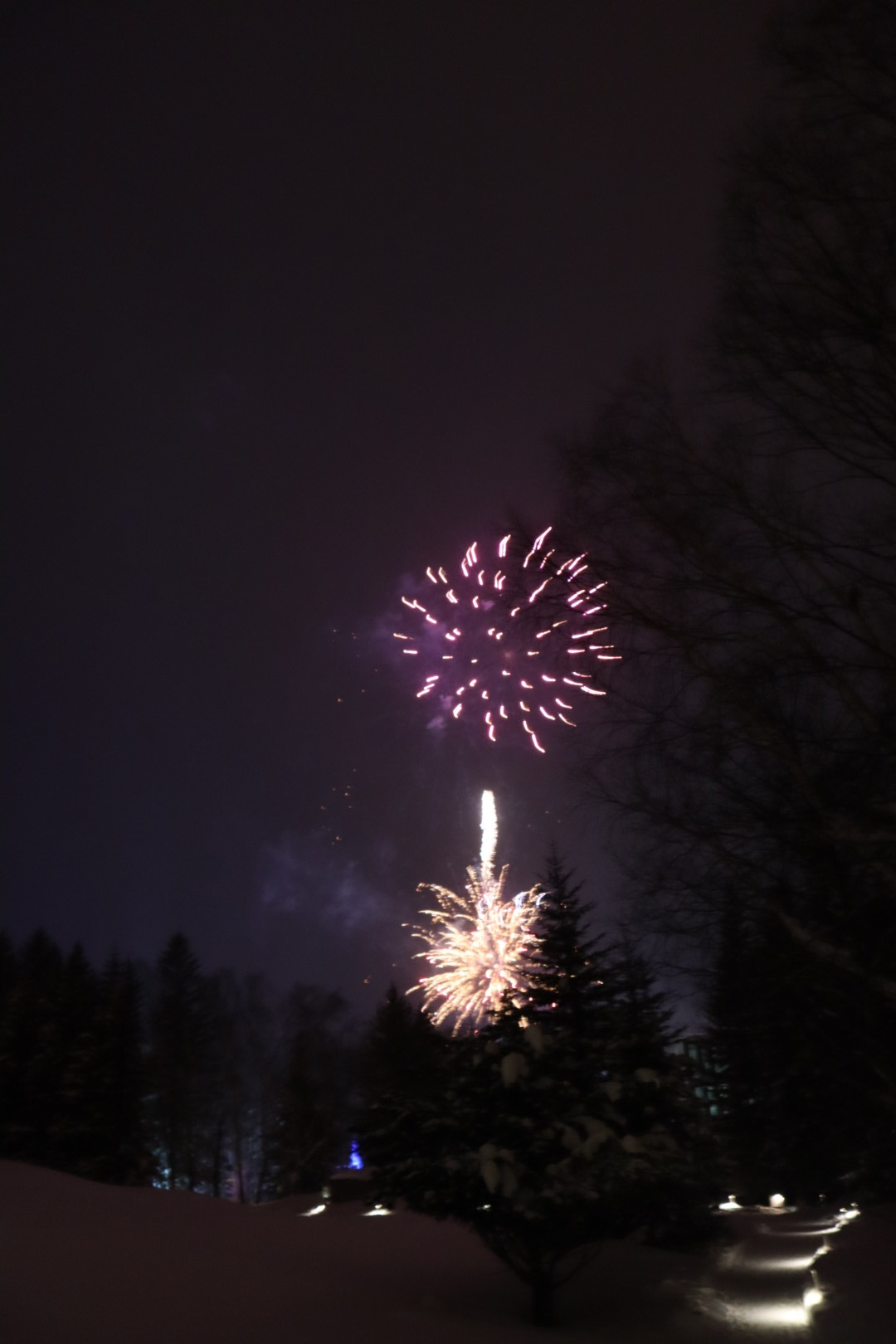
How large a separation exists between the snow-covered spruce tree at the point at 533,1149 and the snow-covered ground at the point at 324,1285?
0.93 metres

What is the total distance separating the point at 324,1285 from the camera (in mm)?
11250

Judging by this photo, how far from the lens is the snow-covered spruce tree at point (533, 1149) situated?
1122 cm

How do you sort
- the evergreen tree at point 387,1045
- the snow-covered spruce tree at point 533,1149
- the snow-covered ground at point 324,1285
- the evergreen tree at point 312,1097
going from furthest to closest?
1. the evergreen tree at point 312,1097
2. the evergreen tree at point 387,1045
3. the snow-covered spruce tree at point 533,1149
4. the snow-covered ground at point 324,1285

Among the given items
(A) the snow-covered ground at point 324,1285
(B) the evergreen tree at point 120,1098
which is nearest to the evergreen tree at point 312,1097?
(B) the evergreen tree at point 120,1098

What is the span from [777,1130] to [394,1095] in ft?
88.1

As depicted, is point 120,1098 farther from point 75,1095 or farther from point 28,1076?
point 28,1076

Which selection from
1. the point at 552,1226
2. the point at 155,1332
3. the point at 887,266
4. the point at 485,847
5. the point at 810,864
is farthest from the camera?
the point at 485,847

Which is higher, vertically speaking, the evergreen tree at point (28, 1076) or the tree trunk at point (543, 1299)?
the evergreen tree at point (28, 1076)

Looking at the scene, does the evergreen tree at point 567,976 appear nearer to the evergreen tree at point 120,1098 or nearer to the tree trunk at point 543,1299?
the tree trunk at point 543,1299

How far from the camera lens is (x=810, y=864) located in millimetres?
12703

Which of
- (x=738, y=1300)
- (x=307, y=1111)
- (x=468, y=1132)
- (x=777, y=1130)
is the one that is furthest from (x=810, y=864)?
(x=307, y=1111)

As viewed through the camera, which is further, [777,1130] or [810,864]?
[777,1130]

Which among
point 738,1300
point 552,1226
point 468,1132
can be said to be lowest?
point 738,1300

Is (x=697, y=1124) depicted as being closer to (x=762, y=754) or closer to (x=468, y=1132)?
(x=468, y=1132)
